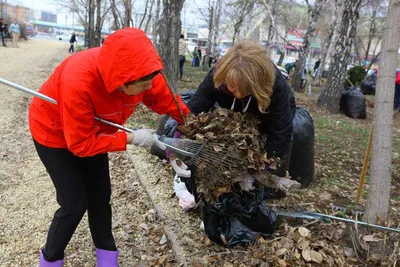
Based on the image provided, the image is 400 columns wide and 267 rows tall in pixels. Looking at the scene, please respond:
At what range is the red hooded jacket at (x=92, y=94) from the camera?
1456mm

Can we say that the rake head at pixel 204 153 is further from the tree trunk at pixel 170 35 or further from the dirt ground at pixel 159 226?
the tree trunk at pixel 170 35

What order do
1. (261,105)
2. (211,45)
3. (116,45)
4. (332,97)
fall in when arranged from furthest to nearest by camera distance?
1. (211,45)
2. (332,97)
3. (261,105)
4. (116,45)

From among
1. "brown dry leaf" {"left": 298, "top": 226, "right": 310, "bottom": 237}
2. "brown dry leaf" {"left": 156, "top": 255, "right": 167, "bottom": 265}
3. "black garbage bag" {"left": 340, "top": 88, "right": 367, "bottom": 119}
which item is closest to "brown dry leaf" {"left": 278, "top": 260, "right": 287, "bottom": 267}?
"brown dry leaf" {"left": 298, "top": 226, "right": 310, "bottom": 237}

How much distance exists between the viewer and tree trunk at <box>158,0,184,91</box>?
5.52m

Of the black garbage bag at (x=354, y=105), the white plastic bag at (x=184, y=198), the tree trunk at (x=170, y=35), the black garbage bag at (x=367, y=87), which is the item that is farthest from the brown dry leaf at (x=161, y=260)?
the black garbage bag at (x=367, y=87)

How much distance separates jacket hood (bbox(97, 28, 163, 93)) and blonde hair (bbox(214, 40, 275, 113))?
43 centimetres

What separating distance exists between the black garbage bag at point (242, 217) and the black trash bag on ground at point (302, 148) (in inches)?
39.4

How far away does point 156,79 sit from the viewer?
194 centimetres

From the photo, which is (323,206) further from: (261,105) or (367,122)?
(367,122)

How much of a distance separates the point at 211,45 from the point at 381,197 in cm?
1851

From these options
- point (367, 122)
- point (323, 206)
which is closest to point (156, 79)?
point (323, 206)

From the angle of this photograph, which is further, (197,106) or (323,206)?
(323,206)

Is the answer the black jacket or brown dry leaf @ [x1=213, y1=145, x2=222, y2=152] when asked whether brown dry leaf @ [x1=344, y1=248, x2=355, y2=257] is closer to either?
the black jacket

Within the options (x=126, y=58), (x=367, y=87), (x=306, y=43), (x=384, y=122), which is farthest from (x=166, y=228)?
(x=367, y=87)
